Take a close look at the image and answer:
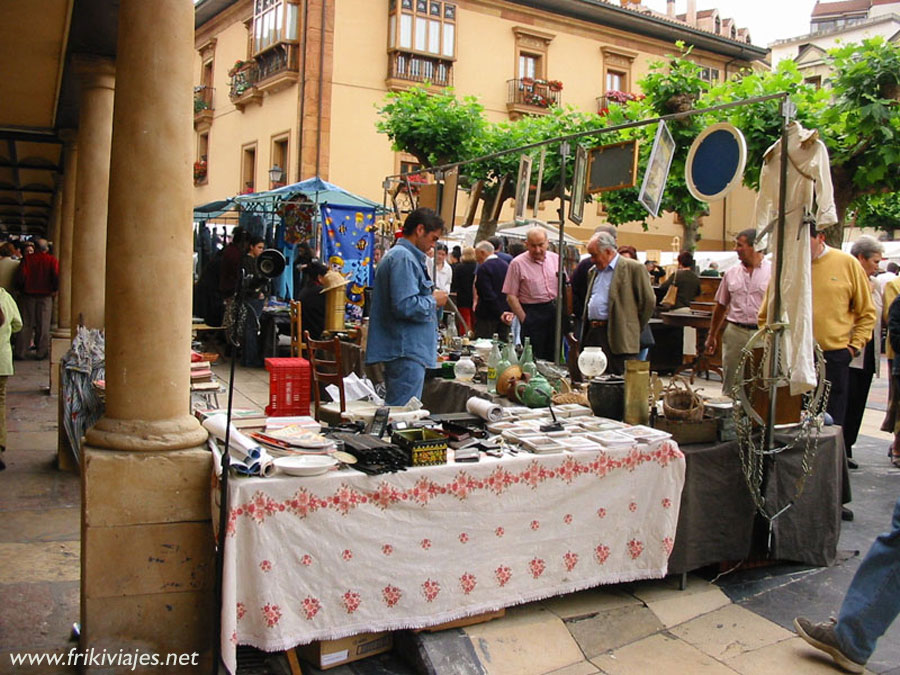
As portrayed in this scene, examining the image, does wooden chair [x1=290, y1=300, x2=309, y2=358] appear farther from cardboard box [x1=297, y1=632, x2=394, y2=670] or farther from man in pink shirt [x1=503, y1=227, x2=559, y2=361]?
cardboard box [x1=297, y1=632, x2=394, y2=670]

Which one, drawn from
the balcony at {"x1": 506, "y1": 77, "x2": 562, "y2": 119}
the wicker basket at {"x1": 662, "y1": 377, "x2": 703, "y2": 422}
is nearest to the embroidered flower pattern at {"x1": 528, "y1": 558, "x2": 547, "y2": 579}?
the wicker basket at {"x1": 662, "y1": 377, "x2": 703, "y2": 422}

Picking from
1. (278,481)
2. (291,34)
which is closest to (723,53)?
(291,34)

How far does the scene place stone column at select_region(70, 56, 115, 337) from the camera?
597cm

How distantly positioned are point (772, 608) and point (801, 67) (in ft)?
104

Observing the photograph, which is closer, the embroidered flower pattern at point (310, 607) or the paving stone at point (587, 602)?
the embroidered flower pattern at point (310, 607)

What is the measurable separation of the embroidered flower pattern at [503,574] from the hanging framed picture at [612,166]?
3.15m

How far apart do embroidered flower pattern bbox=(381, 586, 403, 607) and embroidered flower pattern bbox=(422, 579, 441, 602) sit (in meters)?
0.10

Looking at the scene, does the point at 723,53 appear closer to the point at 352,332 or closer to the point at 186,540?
the point at 352,332

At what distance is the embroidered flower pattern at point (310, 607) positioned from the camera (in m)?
2.89

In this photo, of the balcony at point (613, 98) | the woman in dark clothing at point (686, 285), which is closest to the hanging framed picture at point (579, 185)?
the woman in dark clothing at point (686, 285)

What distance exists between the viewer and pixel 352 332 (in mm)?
8156

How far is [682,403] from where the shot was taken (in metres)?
4.01

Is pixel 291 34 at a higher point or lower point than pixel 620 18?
lower

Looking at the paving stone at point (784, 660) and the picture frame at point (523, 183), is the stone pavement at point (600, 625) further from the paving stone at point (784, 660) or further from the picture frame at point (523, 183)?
the picture frame at point (523, 183)
